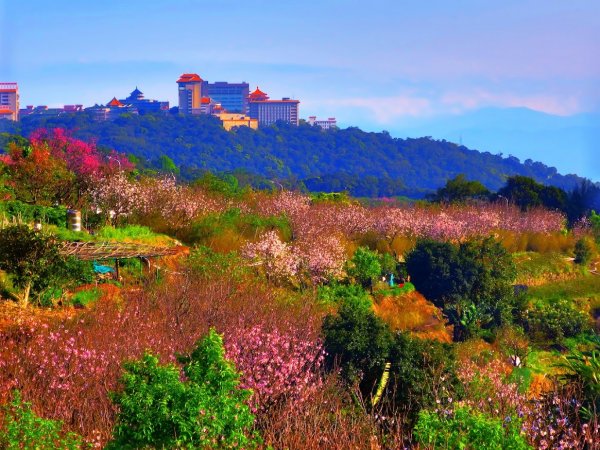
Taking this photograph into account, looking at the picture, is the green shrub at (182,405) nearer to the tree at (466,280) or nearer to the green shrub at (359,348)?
the green shrub at (359,348)

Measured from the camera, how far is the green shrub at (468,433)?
868 centimetres

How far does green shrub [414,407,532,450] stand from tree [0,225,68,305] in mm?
9545

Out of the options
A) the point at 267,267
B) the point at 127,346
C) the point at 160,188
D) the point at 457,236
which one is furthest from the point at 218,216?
the point at 127,346

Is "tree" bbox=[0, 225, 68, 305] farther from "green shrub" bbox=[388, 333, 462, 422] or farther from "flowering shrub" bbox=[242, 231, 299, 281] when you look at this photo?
"flowering shrub" bbox=[242, 231, 299, 281]

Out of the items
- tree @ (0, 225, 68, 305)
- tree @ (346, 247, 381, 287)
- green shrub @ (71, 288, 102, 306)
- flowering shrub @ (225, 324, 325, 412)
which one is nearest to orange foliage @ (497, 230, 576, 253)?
tree @ (346, 247, 381, 287)

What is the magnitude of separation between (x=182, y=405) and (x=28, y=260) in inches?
392

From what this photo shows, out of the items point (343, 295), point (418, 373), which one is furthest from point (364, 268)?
point (418, 373)

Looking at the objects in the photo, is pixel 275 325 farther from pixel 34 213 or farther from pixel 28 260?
pixel 34 213

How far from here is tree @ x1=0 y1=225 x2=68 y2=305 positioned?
16969mm

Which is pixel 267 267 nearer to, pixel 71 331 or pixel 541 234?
pixel 71 331

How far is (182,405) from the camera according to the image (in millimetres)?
8023

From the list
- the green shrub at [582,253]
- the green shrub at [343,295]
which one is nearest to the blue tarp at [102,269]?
A: the green shrub at [343,295]

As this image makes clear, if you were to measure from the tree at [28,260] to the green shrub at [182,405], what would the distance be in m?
9.24

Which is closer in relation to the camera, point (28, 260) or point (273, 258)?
point (28, 260)
